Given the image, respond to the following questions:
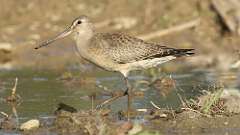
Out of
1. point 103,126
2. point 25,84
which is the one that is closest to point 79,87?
point 25,84

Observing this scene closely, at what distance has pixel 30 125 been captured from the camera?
9.20 metres

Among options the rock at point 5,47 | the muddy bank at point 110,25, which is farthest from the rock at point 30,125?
the rock at point 5,47

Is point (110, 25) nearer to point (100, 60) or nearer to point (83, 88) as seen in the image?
point (83, 88)

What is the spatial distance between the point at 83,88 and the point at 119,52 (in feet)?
5.71

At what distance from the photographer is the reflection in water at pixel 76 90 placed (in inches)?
429

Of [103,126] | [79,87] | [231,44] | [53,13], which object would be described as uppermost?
[53,13]

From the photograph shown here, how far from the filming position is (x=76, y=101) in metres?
11.4

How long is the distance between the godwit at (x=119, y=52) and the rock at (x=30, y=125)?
6.01ft

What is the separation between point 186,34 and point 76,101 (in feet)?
17.6

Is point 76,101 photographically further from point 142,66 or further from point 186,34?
point 186,34

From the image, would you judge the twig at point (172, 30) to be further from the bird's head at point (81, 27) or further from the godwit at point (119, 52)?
the godwit at point (119, 52)

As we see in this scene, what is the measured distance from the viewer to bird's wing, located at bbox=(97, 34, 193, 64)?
1105 centimetres

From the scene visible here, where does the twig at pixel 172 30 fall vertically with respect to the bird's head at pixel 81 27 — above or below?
above

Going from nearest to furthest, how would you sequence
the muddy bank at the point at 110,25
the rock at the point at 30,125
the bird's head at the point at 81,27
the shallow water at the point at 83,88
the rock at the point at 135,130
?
the rock at the point at 135,130 → the rock at the point at 30,125 → the shallow water at the point at 83,88 → the bird's head at the point at 81,27 → the muddy bank at the point at 110,25
